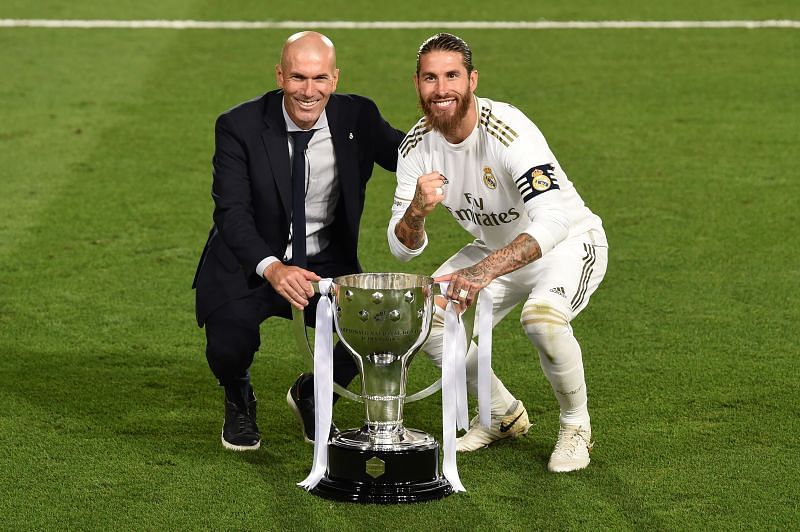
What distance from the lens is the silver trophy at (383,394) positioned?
14.5 ft

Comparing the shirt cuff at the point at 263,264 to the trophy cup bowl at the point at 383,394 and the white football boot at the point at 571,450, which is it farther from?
the white football boot at the point at 571,450

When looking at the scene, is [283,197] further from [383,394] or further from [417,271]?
[417,271]

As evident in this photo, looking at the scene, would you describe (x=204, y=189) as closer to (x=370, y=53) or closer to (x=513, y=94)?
(x=513, y=94)

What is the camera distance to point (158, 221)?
8172 mm

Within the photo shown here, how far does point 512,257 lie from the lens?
4.57 metres

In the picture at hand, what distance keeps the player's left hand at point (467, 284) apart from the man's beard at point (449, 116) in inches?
21.2

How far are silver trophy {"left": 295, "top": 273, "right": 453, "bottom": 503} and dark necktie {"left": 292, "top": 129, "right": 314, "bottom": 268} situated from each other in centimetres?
44

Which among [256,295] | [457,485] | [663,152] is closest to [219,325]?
[256,295]

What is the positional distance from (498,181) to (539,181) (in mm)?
207

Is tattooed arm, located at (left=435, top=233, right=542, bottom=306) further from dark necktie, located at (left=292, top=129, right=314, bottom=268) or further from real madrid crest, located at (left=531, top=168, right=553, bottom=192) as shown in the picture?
dark necktie, located at (left=292, top=129, right=314, bottom=268)

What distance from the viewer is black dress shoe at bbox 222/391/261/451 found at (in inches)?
198

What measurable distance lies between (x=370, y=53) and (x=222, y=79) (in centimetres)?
150

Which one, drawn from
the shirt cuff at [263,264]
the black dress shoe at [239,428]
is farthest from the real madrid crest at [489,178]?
the black dress shoe at [239,428]

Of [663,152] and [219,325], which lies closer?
[219,325]
